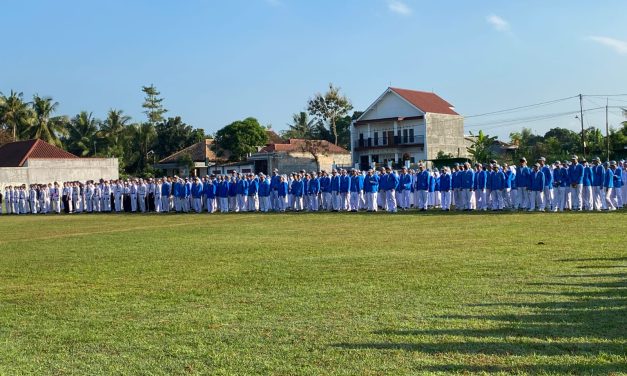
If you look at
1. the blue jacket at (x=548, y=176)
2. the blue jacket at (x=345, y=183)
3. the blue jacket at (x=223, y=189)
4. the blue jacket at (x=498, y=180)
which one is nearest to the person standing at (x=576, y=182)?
the blue jacket at (x=548, y=176)

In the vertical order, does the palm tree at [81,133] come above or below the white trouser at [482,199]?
above

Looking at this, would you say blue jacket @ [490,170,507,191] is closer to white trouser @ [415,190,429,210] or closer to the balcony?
white trouser @ [415,190,429,210]

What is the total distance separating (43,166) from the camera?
47.6 meters

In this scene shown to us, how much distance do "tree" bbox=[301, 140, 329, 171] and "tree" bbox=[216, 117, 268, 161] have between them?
4591 millimetres

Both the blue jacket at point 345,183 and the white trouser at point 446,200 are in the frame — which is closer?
the white trouser at point 446,200

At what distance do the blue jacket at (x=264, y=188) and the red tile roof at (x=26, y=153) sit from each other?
2611 centimetres

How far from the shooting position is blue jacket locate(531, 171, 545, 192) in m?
21.7

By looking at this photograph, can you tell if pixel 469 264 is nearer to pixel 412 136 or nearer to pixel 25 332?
pixel 25 332

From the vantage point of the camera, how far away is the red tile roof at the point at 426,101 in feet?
170

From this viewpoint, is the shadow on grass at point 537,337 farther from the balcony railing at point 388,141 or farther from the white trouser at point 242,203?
the balcony railing at point 388,141

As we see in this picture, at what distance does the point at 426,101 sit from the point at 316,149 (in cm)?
988

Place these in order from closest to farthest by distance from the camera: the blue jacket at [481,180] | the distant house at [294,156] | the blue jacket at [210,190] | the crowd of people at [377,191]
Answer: the crowd of people at [377,191] → the blue jacket at [481,180] → the blue jacket at [210,190] → the distant house at [294,156]

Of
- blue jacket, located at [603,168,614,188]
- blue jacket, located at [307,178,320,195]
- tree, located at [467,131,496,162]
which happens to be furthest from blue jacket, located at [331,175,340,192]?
tree, located at [467,131,496,162]

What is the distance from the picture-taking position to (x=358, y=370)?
195 inches
